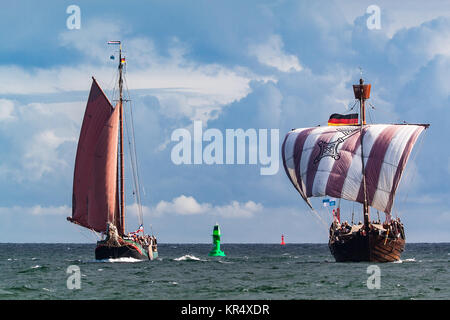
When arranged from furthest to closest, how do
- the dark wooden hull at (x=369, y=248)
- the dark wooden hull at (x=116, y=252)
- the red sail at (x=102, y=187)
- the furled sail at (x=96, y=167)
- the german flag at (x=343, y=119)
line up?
1. the german flag at (x=343, y=119)
2. the furled sail at (x=96, y=167)
3. the red sail at (x=102, y=187)
4. the dark wooden hull at (x=116, y=252)
5. the dark wooden hull at (x=369, y=248)

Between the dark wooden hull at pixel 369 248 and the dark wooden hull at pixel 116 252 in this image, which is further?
the dark wooden hull at pixel 116 252

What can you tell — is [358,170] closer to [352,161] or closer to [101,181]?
[352,161]

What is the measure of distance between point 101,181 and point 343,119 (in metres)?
28.9

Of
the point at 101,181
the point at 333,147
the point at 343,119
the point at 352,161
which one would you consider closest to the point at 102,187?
the point at 101,181

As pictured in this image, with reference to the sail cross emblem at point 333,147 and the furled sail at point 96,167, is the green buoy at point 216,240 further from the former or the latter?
the furled sail at point 96,167

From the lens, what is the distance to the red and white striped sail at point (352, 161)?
265 ft

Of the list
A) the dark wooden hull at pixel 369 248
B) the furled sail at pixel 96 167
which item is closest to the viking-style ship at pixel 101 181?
the furled sail at pixel 96 167

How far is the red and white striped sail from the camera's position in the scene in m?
80.8

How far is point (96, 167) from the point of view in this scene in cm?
7494

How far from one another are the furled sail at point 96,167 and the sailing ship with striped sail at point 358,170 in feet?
73.6

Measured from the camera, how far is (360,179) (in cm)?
8200

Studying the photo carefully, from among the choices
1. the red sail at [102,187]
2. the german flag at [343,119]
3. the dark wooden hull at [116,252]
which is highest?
the german flag at [343,119]
